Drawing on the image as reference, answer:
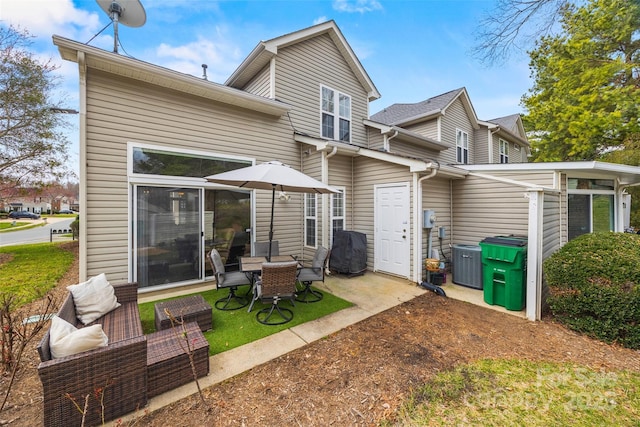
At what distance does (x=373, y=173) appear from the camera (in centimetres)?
685

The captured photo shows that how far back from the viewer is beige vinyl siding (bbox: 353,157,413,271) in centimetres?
646

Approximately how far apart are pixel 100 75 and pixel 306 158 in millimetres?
4567

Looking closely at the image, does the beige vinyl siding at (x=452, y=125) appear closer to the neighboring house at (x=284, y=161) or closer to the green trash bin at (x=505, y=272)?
the neighboring house at (x=284, y=161)

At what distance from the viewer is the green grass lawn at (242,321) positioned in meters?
3.38

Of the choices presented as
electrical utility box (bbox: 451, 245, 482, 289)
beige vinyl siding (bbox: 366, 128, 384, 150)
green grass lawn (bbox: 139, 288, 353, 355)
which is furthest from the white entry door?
beige vinyl siding (bbox: 366, 128, 384, 150)

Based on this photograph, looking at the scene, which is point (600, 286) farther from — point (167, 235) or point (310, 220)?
point (167, 235)

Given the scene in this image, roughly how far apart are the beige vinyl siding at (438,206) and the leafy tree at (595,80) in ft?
22.6

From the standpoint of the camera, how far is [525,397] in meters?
2.45

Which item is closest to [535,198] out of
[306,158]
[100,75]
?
[306,158]

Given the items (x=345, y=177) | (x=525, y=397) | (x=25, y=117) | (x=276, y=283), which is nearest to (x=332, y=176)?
(x=345, y=177)

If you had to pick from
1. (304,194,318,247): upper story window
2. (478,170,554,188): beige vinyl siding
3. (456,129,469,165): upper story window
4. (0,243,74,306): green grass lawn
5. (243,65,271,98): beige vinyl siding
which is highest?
(243,65,271,98): beige vinyl siding

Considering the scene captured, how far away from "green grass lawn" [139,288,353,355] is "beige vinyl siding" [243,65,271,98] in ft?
18.5

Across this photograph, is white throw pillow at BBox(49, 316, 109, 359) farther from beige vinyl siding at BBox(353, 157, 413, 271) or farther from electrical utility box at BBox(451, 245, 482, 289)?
electrical utility box at BBox(451, 245, 482, 289)

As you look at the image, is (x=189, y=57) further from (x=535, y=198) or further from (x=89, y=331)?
(x=535, y=198)
